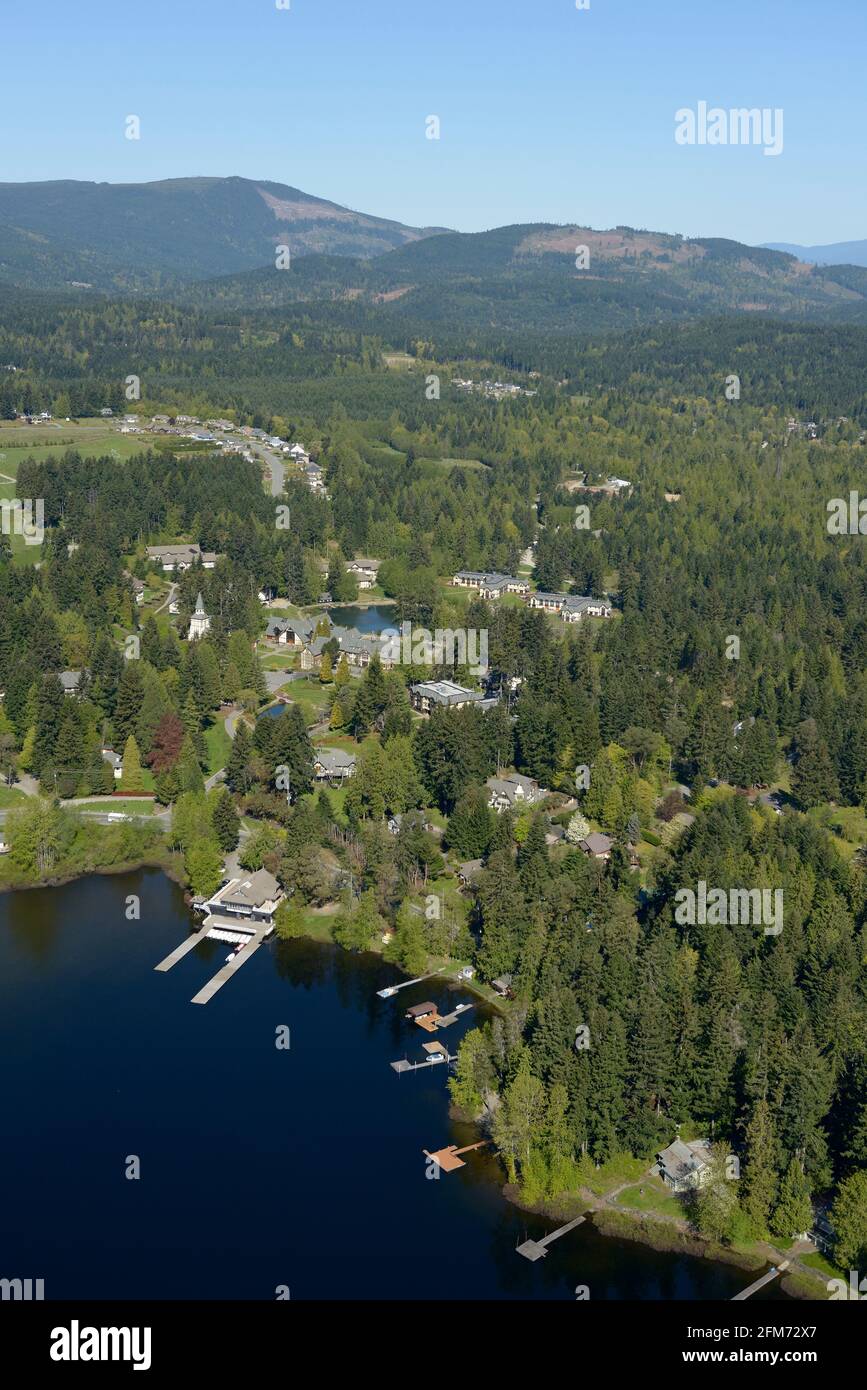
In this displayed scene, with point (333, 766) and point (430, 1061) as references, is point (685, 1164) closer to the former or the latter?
point (430, 1061)

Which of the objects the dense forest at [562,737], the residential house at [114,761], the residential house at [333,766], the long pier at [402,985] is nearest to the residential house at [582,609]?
the dense forest at [562,737]

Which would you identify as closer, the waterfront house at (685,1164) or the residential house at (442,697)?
the waterfront house at (685,1164)

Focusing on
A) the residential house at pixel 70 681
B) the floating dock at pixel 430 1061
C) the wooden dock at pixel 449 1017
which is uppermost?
the residential house at pixel 70 681

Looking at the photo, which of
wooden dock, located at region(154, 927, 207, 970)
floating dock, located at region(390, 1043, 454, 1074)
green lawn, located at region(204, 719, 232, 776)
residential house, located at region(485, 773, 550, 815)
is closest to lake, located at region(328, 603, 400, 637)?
green lawn, located at region(204, 719, 232, 776)

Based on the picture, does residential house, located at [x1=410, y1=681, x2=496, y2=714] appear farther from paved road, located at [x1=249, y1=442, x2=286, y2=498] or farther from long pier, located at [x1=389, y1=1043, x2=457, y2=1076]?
paved road, located at [x1=249, y1=442, x2=286, y2=498]

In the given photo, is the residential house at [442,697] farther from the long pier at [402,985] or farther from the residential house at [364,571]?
the residential house at [364,571]

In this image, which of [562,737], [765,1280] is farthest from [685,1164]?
[562,737]
